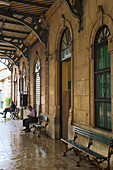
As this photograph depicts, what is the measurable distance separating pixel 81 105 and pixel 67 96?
224 centimetres

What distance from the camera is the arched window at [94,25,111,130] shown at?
4753 mm

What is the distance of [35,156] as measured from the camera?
217 inches

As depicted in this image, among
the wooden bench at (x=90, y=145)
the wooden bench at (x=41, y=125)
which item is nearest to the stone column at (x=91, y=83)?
the wooden bench at (x=90, y=145)

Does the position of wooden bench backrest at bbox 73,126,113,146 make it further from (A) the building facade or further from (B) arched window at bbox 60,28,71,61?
(B) arched window at bbox 60,28,71,61

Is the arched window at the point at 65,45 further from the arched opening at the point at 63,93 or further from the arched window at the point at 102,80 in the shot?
the arched window at the point at 102,80

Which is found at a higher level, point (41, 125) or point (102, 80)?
point (102, 80)

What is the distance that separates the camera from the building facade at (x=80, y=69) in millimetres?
4801

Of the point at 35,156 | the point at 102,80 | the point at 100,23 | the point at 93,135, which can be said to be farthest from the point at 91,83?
the point at 35,156

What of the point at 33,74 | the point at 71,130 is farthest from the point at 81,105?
the point at 33,74

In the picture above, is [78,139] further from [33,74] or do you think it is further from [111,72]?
[33,74]

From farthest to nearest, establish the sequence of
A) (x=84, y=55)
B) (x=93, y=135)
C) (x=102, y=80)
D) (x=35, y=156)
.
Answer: (x=84, y=55), (x=35, y=156), (x=102, y=80), (x=93, y=135)

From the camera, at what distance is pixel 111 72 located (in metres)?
4.42

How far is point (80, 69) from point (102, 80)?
111 cm

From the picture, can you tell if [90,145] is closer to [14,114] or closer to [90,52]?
[90,52]
